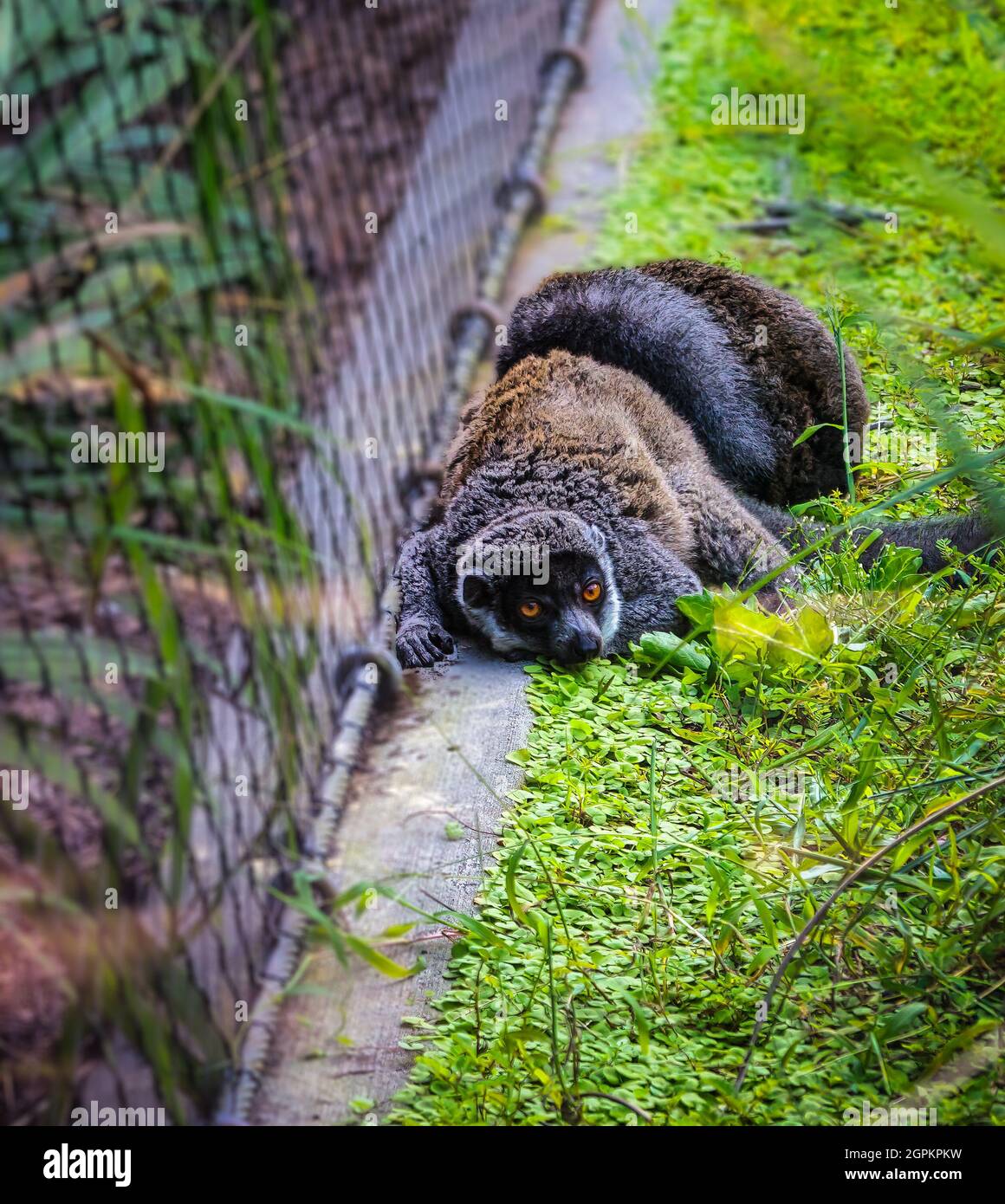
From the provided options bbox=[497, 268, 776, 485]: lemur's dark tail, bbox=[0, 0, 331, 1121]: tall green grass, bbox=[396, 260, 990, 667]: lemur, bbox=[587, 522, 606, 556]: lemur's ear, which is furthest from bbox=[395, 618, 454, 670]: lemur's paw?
bbox=[497, 268, 776, 485]: lemur's dark tail

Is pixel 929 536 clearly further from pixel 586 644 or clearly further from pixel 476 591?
pixel 476 591

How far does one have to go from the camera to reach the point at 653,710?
3.03m

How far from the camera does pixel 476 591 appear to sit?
411 cm

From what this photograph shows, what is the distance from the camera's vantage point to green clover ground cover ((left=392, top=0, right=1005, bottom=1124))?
2.30 meters

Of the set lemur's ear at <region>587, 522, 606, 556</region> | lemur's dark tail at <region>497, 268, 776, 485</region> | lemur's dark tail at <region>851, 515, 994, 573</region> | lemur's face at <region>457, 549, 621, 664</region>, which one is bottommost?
lemur's face at <region>457, 549, 621, 664</region>

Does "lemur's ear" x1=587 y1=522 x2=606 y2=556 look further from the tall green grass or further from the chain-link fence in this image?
the tall green grass

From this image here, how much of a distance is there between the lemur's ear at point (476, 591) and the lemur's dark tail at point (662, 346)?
2.94ft

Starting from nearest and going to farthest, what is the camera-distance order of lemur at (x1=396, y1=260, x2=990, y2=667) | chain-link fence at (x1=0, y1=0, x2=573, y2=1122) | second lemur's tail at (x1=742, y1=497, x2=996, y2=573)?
chain-link fence at (x1=0, y1=0, x2=573, y2=1122) → second lemur's tail at (x1=742, y1=497, x2=996, y2=573) → lemur at (x1=396, y1=260, x2=990, y2=667)

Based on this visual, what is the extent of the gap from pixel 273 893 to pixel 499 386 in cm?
237

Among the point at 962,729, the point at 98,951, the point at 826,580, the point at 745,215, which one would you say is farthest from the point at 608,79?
the point at 98,951

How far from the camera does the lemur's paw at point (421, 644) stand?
381 cm

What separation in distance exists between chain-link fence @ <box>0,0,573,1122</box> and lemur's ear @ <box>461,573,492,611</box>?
701 millimetres
